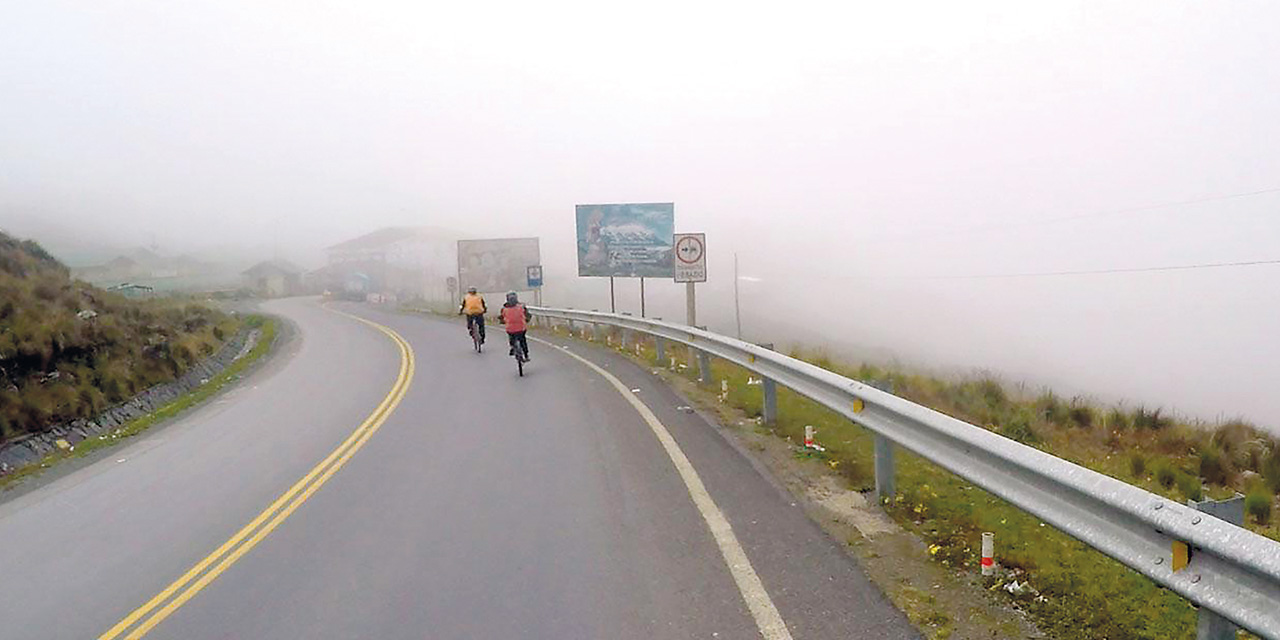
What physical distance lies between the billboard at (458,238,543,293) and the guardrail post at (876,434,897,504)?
40280mm

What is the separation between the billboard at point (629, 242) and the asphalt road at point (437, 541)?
72.0ft

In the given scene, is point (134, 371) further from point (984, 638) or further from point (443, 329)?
point (984, 638)

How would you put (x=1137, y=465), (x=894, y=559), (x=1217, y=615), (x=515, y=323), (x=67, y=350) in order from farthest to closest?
(x=67, y=350) → (x=515, y=323) → (x=1137, y=465) → (x=894, y=559) → (x=1217, y=615)

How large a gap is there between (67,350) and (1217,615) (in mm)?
20672

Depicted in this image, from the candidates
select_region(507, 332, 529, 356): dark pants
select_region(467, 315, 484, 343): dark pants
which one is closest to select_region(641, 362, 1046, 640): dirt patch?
select_region(507, 332, 529, 356): dark pants

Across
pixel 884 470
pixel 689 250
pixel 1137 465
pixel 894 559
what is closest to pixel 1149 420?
pixel 1137 465

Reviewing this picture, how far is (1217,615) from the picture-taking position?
3.17 metres

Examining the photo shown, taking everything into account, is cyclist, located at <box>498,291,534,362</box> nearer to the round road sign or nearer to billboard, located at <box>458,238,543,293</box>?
the round road sign

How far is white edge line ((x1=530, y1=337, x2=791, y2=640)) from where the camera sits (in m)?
4.27

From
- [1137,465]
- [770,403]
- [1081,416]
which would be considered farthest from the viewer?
[1081,416]

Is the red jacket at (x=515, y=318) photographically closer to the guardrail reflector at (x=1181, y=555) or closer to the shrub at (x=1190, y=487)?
the shrub at (x=1190, y=487)

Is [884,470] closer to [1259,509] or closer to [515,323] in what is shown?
[1259,509]

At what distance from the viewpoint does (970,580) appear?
470 cm

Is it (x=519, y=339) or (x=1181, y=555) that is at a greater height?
(x=1181, y=555)
